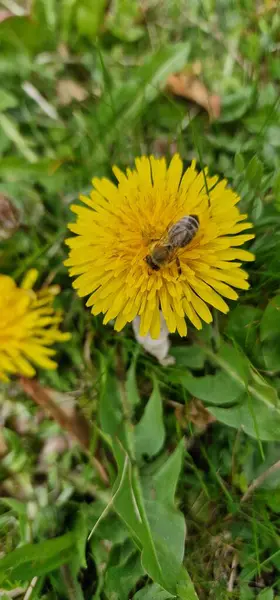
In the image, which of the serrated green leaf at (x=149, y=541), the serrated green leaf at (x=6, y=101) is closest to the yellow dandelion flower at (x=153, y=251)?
the serrated green leaf at (x=149, y=541)

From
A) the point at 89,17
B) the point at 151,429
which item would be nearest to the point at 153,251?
the point at 151,429

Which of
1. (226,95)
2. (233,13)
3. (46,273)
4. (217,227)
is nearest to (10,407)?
(46,273)

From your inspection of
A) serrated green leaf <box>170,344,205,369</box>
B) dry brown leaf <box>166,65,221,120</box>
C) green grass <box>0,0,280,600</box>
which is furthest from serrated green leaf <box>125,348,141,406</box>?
dry brown leaf <box>166,65,221,120</box>

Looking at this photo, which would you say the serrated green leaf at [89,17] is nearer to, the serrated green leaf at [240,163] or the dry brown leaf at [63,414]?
the serrated green leaf at [240,163]

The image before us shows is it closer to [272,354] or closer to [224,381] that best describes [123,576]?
[224,381]

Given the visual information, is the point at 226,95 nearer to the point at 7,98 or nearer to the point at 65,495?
the point at 7,98
